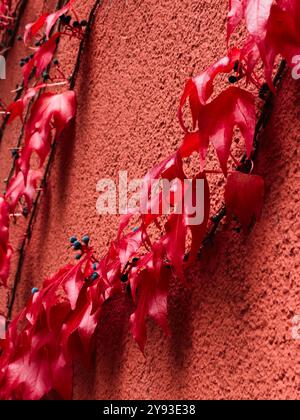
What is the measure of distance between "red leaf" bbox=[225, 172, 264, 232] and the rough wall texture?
26mm

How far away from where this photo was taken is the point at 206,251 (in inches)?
41.6

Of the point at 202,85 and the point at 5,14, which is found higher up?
the point at 5,14

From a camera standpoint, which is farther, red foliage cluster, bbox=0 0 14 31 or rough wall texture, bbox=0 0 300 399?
red foliage cluster, bbox=0 0 14 31

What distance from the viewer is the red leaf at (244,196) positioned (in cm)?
91

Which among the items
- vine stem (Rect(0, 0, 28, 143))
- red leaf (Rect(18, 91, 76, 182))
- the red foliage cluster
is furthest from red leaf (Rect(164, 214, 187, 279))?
the red foliage cluster

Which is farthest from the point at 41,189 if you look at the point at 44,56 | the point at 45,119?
the point at 44,56

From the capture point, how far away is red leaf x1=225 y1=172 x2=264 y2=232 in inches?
36.0

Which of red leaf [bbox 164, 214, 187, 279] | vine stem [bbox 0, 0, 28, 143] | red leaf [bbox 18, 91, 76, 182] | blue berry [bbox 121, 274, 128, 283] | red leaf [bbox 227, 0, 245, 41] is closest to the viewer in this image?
red leaf [bbox 227, 0, 245, 41]

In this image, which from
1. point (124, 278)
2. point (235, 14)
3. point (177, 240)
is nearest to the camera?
point (235, 14)

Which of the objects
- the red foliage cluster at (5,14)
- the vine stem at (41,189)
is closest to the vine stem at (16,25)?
the red foliage cluster at (5,14)

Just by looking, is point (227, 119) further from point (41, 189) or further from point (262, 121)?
point (41, 189)

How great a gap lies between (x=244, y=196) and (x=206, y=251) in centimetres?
17

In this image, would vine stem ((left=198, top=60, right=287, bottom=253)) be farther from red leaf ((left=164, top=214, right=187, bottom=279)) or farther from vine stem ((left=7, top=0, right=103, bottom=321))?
vine stem ((left=7, top=0, right=103, bottom=321))
